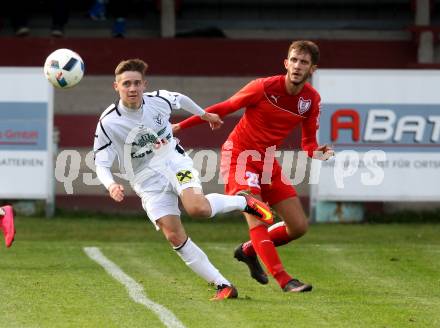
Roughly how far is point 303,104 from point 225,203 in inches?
55.9

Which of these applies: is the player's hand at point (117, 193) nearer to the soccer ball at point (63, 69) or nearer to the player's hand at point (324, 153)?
the player's hand at point (324, 153)

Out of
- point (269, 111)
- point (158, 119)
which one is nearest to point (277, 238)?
point (269, 111)

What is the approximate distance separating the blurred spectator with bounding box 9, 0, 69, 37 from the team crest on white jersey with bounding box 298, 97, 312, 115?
1188 cm

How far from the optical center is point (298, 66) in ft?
35.3

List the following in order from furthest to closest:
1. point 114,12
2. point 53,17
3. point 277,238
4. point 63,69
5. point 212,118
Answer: point 114,12 → point 53,17 → point 63,69 → point 277,238 → point 212,118

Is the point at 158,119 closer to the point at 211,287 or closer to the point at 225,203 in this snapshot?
the point at 225,203

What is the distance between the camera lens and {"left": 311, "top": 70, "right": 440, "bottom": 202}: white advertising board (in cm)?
1792

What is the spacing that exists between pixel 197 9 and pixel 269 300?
48.7ft

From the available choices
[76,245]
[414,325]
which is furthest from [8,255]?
[414,325]

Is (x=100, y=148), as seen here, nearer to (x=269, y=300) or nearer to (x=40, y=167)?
(x=269, y=300)

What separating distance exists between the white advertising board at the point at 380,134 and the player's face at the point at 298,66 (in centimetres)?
715

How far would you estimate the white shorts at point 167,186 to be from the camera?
401 inches

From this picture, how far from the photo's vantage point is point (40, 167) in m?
18.0

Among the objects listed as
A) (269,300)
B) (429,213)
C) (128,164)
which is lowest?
(429,213)
